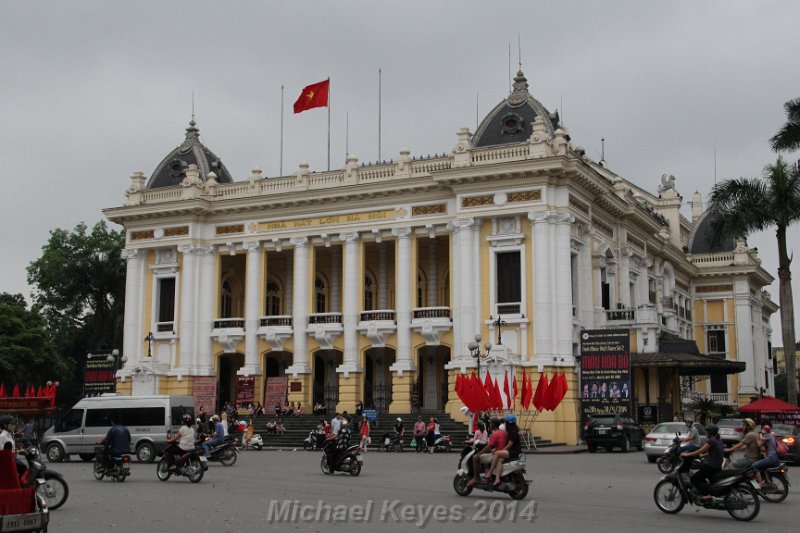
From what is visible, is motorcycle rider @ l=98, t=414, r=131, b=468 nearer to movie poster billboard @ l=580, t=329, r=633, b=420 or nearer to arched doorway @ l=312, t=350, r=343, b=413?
movie poster billboard @ l=580, t=329, r=633, b=420

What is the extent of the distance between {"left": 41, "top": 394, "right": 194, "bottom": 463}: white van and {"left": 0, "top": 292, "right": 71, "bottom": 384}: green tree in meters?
23.1

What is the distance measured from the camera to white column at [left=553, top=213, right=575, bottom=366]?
39656mm

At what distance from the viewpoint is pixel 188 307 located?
1852 inches

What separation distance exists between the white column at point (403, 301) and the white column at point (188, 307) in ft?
34.5

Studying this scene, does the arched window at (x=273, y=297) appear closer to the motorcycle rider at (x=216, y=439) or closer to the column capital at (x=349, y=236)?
the column capital at (x=349, y=236)

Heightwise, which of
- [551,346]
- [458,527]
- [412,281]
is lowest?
[458,527]

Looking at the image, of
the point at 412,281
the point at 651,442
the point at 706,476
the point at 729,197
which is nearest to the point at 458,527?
the point at 706,476

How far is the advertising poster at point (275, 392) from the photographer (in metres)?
44.4

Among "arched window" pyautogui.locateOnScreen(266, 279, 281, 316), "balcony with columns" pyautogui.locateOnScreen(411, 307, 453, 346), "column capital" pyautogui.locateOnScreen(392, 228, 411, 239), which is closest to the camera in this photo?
"balcony with columns" pyautogui.locateOnScreen(411, 307, 453, 346)

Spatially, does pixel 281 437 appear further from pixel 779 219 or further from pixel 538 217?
pixel 779 219

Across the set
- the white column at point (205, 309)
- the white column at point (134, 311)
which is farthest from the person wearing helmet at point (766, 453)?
the white column at point (134, 311)

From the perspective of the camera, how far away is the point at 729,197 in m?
42.6

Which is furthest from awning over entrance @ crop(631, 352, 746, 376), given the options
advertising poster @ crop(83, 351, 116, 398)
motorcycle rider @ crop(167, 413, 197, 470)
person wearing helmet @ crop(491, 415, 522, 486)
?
person wearing helmet @ crop(491, 415, 522, 486)

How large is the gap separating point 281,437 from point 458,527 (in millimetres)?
27160
